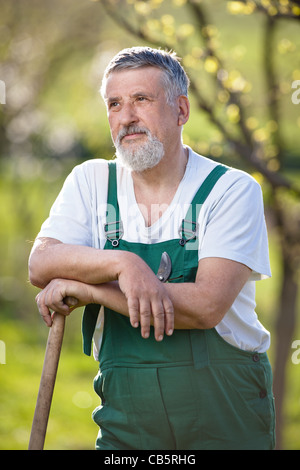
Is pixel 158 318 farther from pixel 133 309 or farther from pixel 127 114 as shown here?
pixel 127 114

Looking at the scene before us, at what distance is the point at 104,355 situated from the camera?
264 cm

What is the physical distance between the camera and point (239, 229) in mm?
2523

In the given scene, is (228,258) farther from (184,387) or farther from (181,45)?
(181,45)

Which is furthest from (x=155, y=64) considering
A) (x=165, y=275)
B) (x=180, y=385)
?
(x=180, y=385)

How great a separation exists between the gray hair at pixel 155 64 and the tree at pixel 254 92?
35.6 inches

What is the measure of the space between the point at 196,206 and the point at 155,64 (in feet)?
1.87

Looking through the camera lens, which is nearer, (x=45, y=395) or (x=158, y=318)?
(x=158, y=318)

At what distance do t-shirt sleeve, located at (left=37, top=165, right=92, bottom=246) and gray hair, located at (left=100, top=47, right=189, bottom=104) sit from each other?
384 mm

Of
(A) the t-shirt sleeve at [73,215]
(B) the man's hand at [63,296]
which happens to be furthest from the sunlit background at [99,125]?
(B) the man's hand at [63,296]

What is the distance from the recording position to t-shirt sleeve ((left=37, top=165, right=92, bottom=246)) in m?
2.66

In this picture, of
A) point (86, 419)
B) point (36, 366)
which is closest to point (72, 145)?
point (36, 366)

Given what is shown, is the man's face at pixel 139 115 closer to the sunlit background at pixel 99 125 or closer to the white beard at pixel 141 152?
the white beard at pixel 141 152

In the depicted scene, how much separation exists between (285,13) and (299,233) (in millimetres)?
2393
